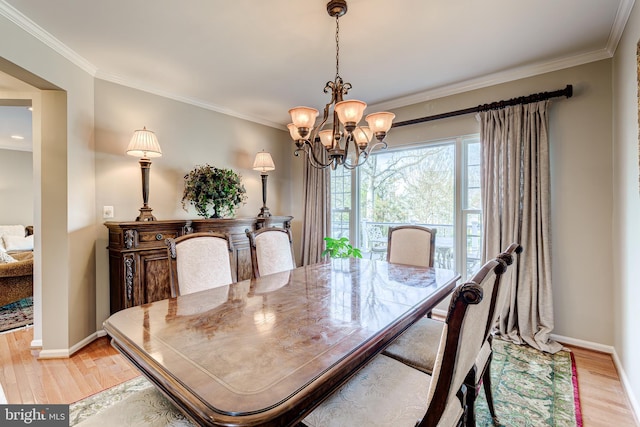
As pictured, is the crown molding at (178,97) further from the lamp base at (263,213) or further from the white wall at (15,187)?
the white wall at (15,187)

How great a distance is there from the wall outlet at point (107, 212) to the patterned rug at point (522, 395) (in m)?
1.61

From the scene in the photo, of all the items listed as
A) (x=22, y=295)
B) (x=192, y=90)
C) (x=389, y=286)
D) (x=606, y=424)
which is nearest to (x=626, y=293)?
(x=606, y=424)

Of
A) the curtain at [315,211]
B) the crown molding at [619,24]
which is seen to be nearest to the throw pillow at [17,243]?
the curtain at [315,211]

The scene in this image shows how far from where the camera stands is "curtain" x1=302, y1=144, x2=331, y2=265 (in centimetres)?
423

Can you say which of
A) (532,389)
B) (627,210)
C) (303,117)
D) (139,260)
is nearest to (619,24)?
(627,210)

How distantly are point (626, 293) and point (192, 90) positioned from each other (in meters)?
4.35

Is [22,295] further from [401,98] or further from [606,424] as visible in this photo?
[606,424]

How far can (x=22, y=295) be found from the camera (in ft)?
11.8

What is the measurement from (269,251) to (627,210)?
8.74ft

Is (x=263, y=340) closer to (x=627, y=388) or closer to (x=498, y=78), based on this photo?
(x=627, y=388)

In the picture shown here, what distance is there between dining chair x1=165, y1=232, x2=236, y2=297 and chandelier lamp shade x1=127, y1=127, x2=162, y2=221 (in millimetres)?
1245

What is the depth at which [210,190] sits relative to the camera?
3268 millimetres

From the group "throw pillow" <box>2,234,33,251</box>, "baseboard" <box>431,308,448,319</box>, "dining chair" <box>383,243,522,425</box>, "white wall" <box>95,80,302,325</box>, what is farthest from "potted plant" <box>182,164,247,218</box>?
"throw pillow" <box>2,234,33,251</box>

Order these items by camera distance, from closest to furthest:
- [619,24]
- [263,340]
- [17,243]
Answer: [263,340] → [619,24] → [17,243]
